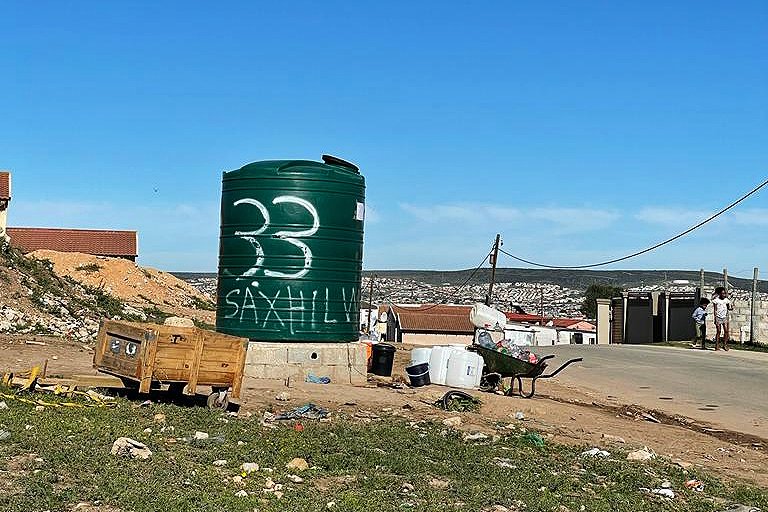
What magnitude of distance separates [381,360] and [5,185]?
3777cm

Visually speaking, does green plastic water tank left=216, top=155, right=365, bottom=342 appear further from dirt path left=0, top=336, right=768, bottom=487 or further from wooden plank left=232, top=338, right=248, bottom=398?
wooden plank left=232, top=338, right=248, bottom=398

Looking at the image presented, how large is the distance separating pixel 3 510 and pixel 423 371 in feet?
31.4

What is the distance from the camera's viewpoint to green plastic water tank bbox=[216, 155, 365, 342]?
594 inches

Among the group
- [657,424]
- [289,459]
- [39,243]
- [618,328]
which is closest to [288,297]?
[657,424]

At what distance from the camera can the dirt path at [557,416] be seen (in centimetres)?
1053

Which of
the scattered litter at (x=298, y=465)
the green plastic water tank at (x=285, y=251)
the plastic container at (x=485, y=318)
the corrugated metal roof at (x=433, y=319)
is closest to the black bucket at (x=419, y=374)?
the green plastic water tank at (x=285, y=251)

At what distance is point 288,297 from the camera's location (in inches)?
596

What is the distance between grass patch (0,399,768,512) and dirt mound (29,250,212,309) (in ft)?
134

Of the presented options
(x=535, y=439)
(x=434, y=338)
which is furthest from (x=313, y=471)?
(x=434, y=338)

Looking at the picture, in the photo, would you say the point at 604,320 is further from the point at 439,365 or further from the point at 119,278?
the point at 439,365

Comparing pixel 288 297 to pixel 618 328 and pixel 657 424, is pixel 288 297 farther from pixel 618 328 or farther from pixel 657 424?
pixel 618 328

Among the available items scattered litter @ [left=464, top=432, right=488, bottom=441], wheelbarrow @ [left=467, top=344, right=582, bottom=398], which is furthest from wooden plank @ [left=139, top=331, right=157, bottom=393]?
wheelbarrow @ [left=467, top=344, right=582, bottom=398]

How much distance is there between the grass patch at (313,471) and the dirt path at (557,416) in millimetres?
1140

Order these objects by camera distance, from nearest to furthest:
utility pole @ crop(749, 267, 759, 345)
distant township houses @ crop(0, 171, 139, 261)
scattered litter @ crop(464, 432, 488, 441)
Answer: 1. scattered litter @ crop(464, 432, 488, 441)
2. utility pole @ crop(749, 267, 759, 345)
3. distant township houses @ crop(0, 171, 139, 261)
